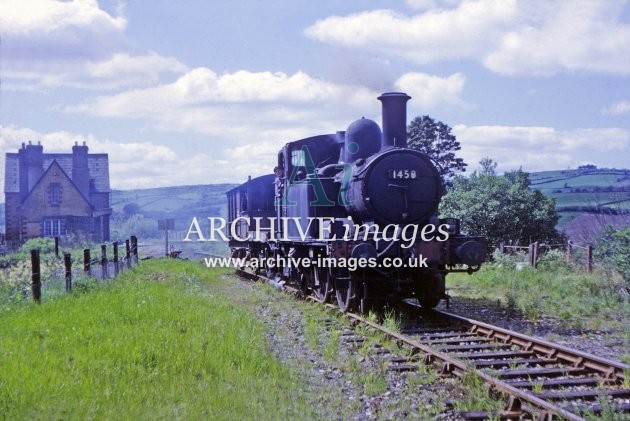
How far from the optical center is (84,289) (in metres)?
12.8

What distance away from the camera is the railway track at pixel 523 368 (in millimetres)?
5340

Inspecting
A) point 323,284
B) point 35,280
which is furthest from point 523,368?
point 35,280

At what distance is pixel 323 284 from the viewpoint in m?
12.1

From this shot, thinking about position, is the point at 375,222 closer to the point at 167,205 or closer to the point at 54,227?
the point at 54,227

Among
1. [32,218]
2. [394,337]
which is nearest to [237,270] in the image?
[394,337]

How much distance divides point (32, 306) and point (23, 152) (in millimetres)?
39050


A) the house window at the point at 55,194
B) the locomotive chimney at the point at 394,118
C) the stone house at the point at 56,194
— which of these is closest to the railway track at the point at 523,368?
the locomotive chimney at the point at 394,118

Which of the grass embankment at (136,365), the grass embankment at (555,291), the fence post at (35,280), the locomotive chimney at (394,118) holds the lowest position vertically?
the grass embankment at (555,291)

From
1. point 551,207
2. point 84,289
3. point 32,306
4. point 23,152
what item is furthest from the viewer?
point 23,152

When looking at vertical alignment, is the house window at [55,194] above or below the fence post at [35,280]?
above

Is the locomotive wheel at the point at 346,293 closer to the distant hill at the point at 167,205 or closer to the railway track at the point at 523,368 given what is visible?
the railway track at the point at 523,368

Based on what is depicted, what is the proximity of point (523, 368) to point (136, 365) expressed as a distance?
412 cm

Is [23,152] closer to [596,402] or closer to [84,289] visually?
[84,289]

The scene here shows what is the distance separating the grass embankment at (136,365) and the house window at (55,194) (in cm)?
3412
